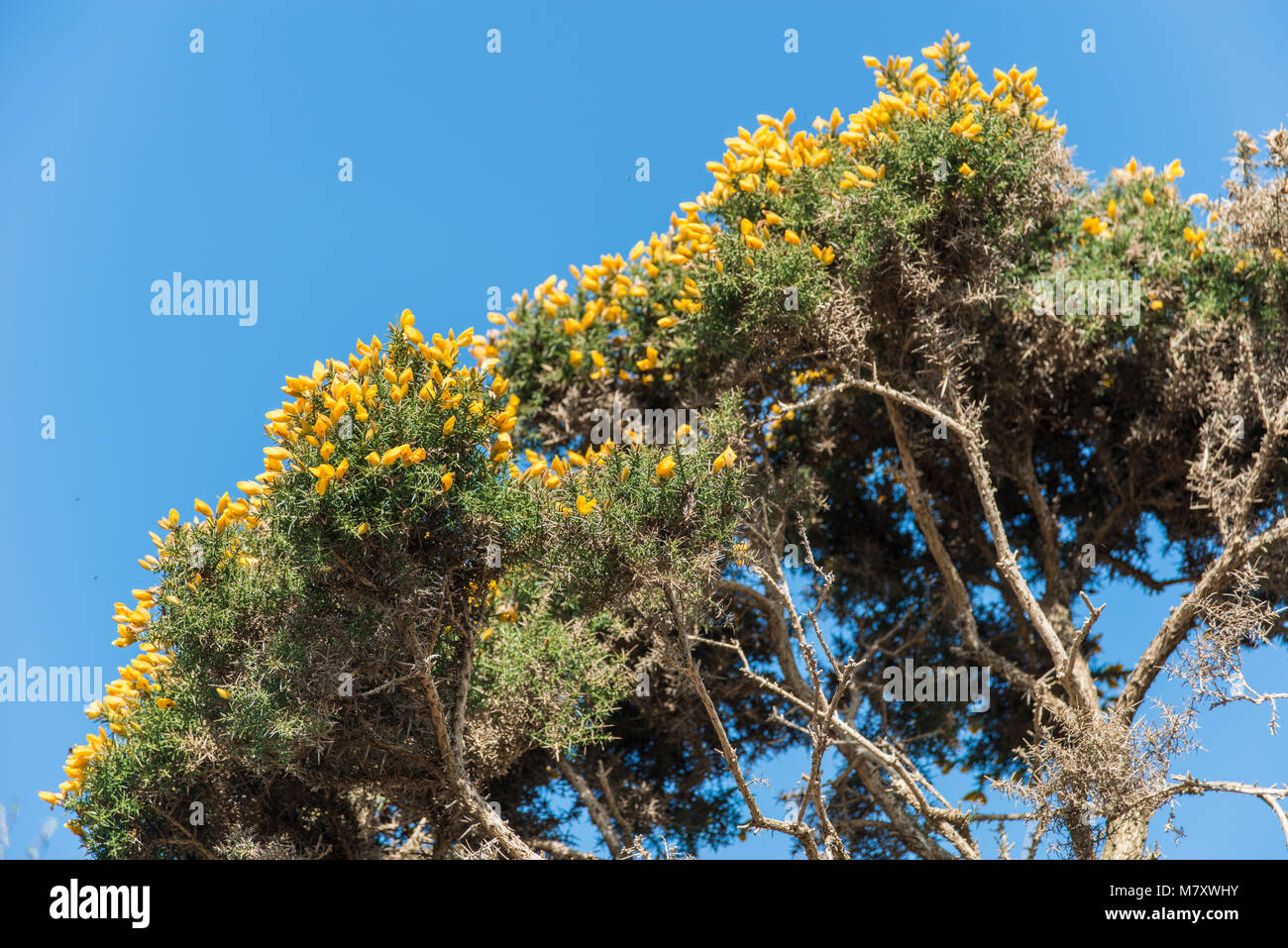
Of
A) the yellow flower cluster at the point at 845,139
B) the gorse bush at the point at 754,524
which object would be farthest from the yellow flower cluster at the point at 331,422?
the yellow flower cluster at the point at 845,139

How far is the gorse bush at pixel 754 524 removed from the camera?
8438 millimetres

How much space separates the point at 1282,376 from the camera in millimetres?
11008

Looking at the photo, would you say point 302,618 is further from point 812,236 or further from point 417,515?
point 812,236

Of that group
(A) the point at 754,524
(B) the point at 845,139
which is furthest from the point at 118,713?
(B) the point at 845,139

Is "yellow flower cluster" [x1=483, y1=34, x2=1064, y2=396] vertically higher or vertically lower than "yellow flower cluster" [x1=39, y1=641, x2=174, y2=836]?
higher

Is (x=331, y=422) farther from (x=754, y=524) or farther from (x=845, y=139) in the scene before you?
(x=845, y=139)

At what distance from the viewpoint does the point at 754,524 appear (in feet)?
36.5

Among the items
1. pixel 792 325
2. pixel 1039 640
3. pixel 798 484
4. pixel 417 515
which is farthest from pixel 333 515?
pixel 1039 640

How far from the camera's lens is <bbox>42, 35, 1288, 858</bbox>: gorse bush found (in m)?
8.44

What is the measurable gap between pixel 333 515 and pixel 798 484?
5.38 m

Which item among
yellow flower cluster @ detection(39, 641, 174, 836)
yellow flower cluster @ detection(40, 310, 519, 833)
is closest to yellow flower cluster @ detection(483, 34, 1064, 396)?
yellow flower cluster @ detection(40, 310, 519, 833)

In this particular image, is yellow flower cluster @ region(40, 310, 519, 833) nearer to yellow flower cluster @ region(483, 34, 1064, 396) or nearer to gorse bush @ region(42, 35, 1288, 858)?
gorse bush @ region(42, 35, 1288, 858)
